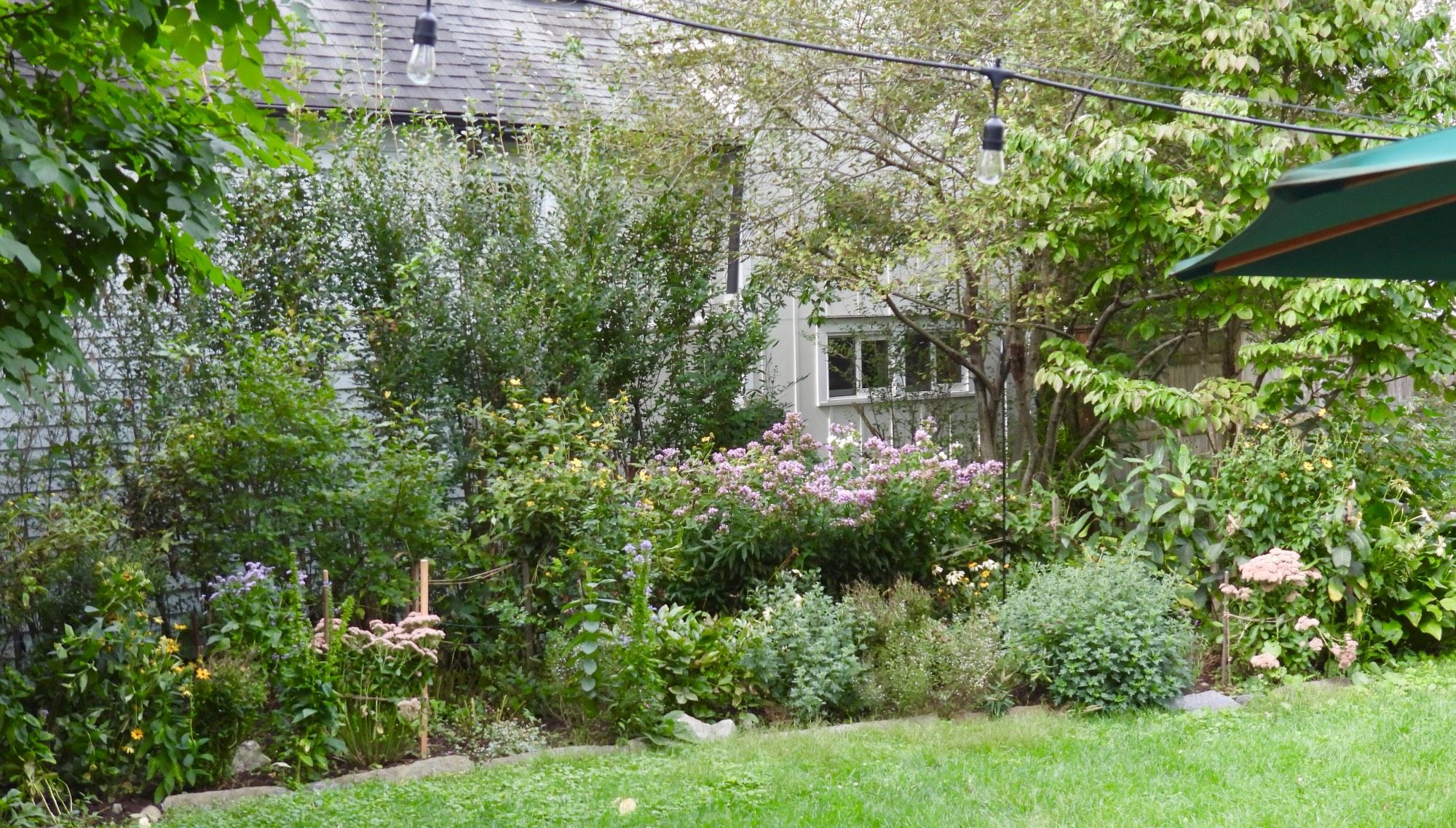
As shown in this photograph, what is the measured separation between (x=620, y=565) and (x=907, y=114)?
4.83 metres

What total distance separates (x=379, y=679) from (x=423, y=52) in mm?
3066

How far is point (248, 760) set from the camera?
5492 millimetres

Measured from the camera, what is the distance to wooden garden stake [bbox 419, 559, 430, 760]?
→ 5.84 meters

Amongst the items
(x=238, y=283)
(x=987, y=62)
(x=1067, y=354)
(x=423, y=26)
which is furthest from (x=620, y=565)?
(x=987, y=62)

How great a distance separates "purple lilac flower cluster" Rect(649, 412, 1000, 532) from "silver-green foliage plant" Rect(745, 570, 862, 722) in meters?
0.92

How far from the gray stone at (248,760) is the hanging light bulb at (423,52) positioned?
304cm

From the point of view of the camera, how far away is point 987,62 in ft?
28.8

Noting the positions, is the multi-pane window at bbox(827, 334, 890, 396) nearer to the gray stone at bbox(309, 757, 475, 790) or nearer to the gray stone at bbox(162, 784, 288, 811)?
the gray stone at bbox(309, 757, 475, 790)

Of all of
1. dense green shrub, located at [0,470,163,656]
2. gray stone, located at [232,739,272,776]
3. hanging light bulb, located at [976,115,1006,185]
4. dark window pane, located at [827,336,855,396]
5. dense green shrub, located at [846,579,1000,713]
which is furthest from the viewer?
dark window pane, located at [827,336,855,396]

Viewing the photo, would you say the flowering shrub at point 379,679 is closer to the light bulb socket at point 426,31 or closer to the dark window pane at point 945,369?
the light bulb socket at point 426,31

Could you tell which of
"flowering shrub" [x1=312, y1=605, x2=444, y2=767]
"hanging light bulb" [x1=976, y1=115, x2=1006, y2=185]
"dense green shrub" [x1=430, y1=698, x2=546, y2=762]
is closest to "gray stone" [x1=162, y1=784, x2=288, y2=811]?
"flowering shrub" [x1=312, y1=605, x2=444, y2=767]

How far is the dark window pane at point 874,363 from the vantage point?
38.5ft

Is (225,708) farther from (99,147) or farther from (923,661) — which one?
(923,661)

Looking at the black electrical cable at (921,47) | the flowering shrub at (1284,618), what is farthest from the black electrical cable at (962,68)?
the flowering shrub at (1284,618)
